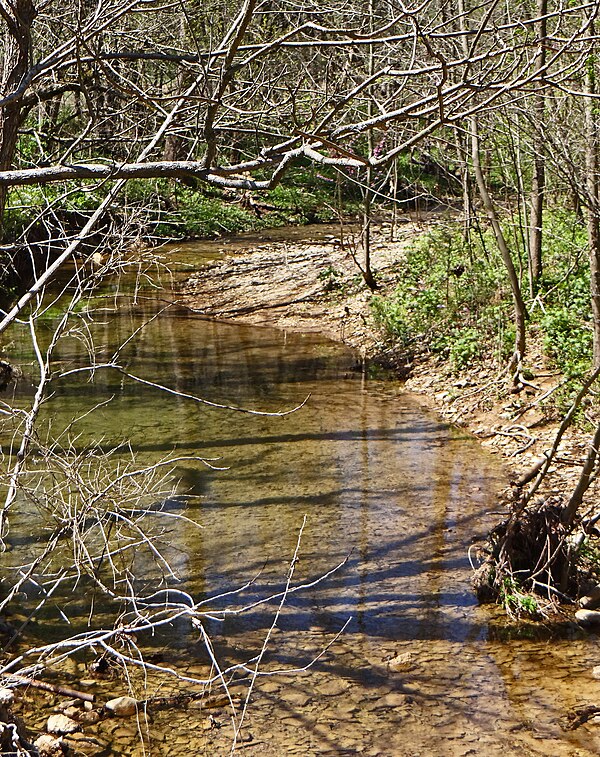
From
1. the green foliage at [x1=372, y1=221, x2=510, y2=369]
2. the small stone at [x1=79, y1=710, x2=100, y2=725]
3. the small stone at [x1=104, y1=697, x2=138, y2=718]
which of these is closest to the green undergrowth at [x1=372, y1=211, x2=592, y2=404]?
the green foliage at [x1=372, y1=221, x2=510, y2=369]

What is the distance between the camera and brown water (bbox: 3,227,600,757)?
508 cm

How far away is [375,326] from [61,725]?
985 centimetres

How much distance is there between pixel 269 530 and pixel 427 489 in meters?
1.77

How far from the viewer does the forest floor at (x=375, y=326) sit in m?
9.20

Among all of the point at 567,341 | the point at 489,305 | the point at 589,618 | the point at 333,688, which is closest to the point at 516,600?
the point at 589,618

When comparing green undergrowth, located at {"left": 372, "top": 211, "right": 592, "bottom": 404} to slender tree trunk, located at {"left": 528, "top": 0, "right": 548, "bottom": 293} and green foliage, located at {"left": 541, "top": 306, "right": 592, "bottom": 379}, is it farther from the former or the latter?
slender tree trunk, located at {"left": 528, "top": 0, "right": 548, "bottom": 293}

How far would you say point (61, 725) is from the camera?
493cm

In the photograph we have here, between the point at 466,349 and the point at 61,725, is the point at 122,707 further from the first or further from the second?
the point at 466,349

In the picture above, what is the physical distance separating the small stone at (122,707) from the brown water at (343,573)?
6 centimetres

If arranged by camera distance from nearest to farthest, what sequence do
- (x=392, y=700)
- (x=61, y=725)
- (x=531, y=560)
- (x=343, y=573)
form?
(x=61, y=725)
(x=392, y=700)
(x=531, y=560)
(x=343, y=573)

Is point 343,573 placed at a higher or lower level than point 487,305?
lower

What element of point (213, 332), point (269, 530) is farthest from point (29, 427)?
point (213, 332)

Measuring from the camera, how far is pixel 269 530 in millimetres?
7719

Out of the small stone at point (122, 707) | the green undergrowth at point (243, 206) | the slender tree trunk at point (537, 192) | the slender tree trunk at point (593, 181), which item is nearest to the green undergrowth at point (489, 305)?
the slender tree trunk at point (537, 192)
